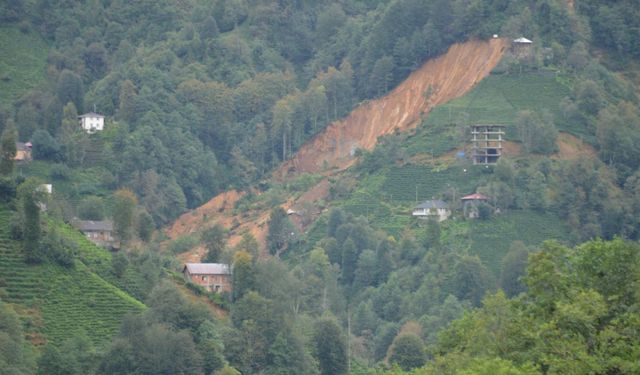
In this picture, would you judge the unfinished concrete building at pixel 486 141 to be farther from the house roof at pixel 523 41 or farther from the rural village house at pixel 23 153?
the rural village house at pixel 23 153

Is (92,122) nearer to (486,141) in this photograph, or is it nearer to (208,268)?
(486,141)

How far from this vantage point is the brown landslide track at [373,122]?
386 feet

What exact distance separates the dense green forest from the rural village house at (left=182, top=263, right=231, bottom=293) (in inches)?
49.1

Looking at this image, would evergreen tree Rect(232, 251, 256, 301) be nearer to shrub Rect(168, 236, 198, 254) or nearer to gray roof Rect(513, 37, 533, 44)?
shrub Rect(168, 236, 198, 254)

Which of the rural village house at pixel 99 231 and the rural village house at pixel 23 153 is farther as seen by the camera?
the rural village house at pixel 23 153

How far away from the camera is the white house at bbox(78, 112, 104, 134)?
394 ft

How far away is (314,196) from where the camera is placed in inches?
4584

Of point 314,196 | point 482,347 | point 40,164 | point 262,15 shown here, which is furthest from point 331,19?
point 482,347

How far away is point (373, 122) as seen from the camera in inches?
4872

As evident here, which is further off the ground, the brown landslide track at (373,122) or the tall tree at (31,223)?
the brown landslide track at (373,122)

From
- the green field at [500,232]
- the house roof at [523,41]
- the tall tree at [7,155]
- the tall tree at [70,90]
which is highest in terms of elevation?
the house roof at [523,41]

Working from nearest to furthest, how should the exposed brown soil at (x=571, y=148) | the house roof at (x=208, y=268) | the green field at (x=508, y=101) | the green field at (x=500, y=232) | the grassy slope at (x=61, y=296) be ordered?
the grassy slope at (x=61, y=296), the house roof at (x=208, y=268), the green field at (x=500, y=232), the exposed brown soil at (x=571, y=148), the green field at (x=508, y=101)

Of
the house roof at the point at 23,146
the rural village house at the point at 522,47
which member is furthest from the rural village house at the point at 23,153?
the rural village house at the point at 522,47

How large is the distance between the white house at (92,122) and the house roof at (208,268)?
25296mm
